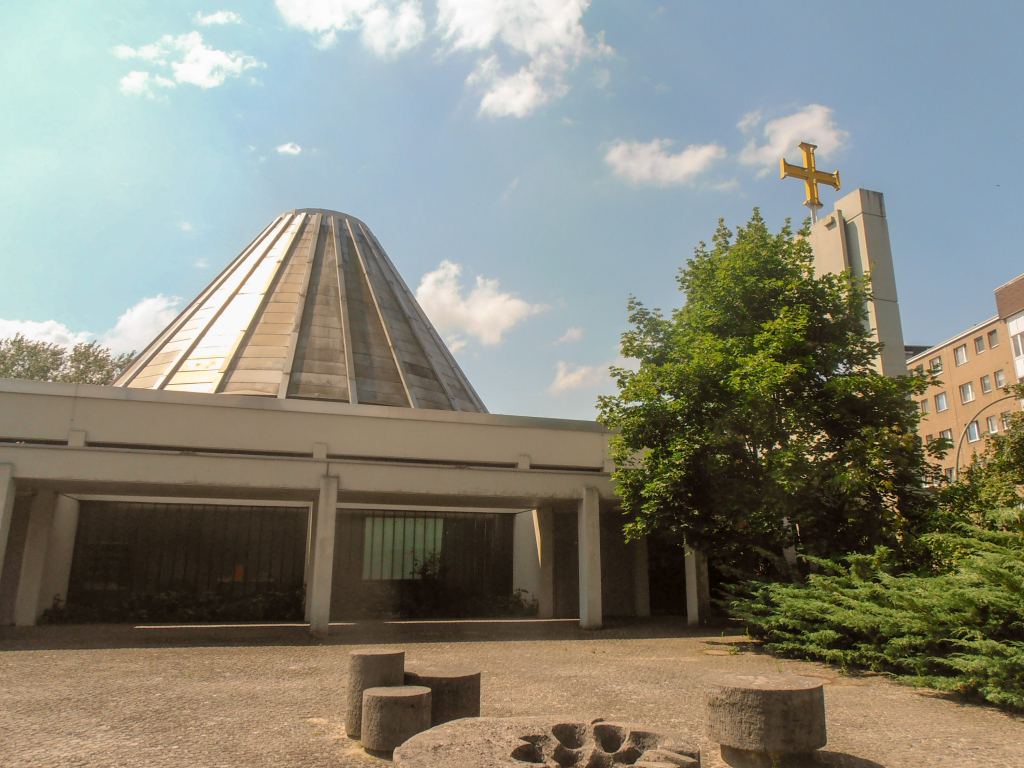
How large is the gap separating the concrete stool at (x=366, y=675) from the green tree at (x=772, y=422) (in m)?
7.56

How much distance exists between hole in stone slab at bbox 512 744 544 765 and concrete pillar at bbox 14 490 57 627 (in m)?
15.4

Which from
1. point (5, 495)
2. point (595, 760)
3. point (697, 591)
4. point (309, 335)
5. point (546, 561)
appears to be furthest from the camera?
point (309, 335)

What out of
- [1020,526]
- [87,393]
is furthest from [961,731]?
[87,393]

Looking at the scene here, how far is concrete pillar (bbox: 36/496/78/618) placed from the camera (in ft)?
54.0

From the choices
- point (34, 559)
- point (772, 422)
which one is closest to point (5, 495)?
point (34, 559)

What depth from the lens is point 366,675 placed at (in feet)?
20.9

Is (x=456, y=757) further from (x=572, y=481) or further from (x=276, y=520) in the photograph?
(x=276, y=520)

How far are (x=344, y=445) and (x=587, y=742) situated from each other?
11114mm

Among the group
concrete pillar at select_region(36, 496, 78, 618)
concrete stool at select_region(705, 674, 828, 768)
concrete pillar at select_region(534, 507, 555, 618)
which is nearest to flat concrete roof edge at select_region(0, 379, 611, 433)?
concrete pillar at select_region(534, 507, 555, 618)

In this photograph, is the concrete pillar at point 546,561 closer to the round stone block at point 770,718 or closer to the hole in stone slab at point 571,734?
the round stone block at point 770,718

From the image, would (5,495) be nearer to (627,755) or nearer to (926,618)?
(627,755)

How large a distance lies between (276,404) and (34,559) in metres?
6.75

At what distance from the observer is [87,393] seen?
13.5m

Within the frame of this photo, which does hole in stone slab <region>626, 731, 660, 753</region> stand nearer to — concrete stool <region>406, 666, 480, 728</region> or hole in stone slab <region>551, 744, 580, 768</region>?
hole in stone slab <region>551, 744, 580, 768</region>
